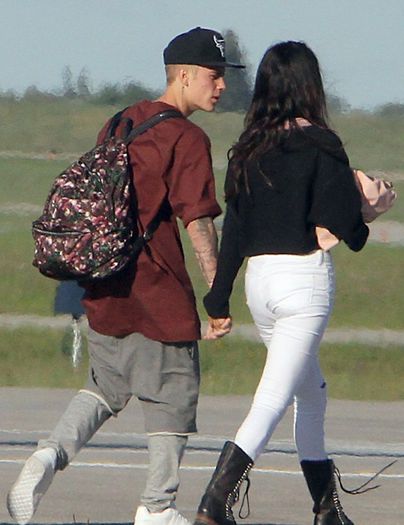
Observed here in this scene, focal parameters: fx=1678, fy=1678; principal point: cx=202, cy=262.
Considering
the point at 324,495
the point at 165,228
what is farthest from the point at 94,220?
the point at 324,495

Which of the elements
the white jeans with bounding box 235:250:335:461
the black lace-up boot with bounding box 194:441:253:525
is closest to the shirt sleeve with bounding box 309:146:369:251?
the white jeans with bounding box 235:250:335:461

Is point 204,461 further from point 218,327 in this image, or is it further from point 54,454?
point 54,454

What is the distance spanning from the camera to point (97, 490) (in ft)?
23.1

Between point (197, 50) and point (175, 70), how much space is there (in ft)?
0.34

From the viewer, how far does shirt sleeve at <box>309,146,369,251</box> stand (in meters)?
5.73

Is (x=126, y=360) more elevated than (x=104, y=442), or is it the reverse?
(x=126, y=360)

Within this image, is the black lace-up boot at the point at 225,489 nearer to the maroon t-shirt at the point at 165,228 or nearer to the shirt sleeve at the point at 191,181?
the maroon t-shirt at the point at 165,228

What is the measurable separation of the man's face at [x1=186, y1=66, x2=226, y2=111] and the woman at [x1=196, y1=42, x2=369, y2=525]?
20cm

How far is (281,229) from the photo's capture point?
18.9ft

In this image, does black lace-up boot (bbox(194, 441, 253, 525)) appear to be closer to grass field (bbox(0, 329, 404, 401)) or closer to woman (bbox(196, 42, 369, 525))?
woman (bbox(196, 42, 369, 525))

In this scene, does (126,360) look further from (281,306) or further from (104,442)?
(104,442)

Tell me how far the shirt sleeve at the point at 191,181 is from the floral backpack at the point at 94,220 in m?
0.12

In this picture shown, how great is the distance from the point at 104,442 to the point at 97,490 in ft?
5.21

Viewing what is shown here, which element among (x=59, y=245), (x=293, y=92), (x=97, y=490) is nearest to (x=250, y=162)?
(x=293, y=92)
